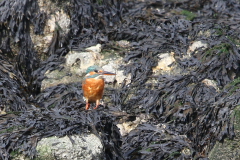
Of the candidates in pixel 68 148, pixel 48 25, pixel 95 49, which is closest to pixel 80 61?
pixel 95 49

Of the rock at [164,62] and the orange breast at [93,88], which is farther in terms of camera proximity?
the rock at [164,62]

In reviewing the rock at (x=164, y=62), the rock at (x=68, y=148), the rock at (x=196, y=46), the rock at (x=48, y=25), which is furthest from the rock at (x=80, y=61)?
the rock at (x=68, y=148)

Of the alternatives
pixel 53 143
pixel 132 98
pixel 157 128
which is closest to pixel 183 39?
pixel 132 98

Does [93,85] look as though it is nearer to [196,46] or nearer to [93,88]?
[93,88]

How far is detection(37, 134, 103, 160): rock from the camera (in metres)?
3.46

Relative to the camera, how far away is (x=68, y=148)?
3.48 m

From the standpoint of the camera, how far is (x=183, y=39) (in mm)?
6035

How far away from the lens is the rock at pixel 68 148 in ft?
11.3

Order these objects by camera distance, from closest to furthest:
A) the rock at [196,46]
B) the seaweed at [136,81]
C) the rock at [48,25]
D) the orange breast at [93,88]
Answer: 1. the seaweed at [136,81]
2. the orange breast at [93,88]
3. the rock at [196,46]
4. the rock at [48,25]

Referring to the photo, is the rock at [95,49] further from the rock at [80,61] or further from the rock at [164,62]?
the rock at [164,62]

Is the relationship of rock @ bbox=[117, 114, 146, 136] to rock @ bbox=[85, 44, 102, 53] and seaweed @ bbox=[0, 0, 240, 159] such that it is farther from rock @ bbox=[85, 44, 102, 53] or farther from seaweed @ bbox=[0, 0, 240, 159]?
rock @ bbox=[85, 44, 102, 53]

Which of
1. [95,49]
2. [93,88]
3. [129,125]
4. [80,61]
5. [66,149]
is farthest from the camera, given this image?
[95,49]

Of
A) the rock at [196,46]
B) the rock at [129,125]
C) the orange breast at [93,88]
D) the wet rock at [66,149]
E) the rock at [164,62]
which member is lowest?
the rock at [129,125]

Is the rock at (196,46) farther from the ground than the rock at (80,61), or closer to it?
farther from the ground
